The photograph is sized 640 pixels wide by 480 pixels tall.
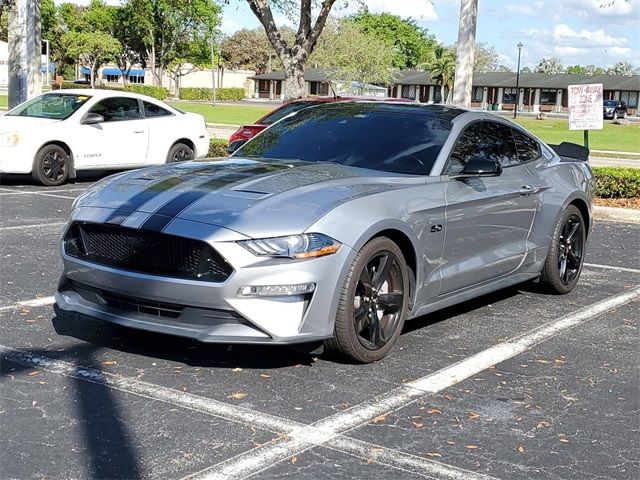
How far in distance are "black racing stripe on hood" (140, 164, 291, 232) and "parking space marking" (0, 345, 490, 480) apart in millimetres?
848

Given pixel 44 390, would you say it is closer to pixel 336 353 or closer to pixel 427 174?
pixel 336 353

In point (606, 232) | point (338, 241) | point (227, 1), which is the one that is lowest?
point (606, 232)

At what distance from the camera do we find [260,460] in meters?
3.95

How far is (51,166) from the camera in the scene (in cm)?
1445

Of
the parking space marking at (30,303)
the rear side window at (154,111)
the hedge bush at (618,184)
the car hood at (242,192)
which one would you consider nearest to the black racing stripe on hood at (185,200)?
the car hood at (242,192)

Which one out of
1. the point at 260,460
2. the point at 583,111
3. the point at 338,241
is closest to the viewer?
the point at 260,460

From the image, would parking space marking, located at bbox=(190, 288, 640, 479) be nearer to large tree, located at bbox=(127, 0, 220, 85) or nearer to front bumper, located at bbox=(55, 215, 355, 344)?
front bumper, located at bbox=(55, 215, 355, 344)

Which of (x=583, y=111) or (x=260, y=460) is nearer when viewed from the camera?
(x=260, y=460)

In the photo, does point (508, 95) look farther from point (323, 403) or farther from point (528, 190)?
point (323, 403)

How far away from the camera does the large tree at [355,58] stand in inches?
3329

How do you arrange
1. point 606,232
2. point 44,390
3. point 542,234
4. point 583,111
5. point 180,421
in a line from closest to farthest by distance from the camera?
point 180,421 < point 44,390 < point 542,234 < point 606,232 < point 583,111

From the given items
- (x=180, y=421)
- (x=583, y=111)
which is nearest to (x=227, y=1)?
(x=583, y=111)

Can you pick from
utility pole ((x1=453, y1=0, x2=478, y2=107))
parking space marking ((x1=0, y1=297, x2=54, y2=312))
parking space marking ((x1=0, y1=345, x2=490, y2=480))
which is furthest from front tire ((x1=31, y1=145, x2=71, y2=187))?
parking space marking ((x1=0, y1=345, x2=490, y2=480))

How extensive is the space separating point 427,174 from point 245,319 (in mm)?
1855
